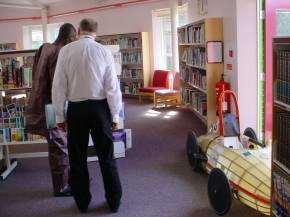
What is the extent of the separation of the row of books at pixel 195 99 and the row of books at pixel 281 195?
12.0 ft

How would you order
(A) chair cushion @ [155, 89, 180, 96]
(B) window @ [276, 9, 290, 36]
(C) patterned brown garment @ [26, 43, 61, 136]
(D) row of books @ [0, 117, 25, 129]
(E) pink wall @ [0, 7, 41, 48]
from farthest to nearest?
1. (E) pink wall @ [0, 7, 41, 48]
2. (A) chair cushion @ [155, 89, 180, 96]
3. (B) window @ [276, 9, 290, 36]
4. (D) row of books @ [0, 117, 25, 129]
5. (C) patterned brown garment @ [26, 43, 61, 136]

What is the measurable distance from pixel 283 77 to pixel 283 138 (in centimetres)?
37

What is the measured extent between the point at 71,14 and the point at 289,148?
34.5ft

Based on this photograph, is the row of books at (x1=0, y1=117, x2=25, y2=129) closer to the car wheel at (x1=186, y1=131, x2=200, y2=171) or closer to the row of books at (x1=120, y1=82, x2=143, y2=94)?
the car wheel at (x1=186, y1=131, x2=200, y2=171)

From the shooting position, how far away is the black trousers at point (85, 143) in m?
3.04

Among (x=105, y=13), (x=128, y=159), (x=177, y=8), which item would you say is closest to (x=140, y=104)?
(x=177, y=8)

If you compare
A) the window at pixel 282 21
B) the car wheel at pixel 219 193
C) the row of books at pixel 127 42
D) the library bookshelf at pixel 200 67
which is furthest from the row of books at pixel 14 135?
the row of books at pixel 127 42

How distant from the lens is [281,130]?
2381 mm

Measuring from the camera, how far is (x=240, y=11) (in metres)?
4.62

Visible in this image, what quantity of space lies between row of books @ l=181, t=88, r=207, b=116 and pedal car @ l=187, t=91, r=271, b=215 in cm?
231

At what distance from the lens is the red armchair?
891cm

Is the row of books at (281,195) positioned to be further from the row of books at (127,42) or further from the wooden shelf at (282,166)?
the row of books at (127,42)

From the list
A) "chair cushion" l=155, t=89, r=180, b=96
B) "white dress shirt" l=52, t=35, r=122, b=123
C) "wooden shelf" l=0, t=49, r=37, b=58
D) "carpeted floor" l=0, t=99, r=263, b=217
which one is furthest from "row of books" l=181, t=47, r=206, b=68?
"white dress shirt" l=52, t=35, r=122, b=123

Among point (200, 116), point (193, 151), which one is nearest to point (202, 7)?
point (200, 116)
